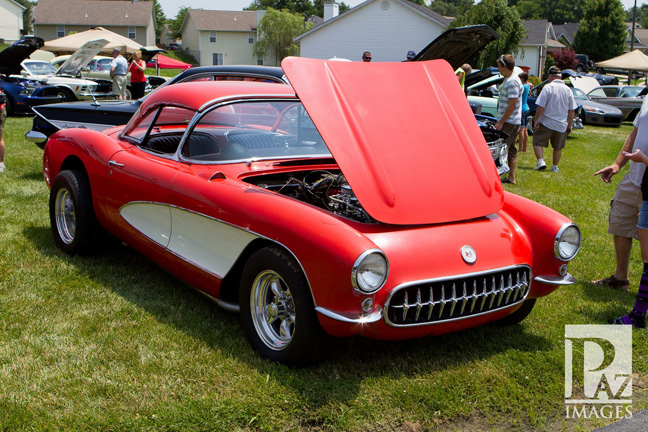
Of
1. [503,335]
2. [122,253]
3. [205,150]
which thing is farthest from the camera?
[122,253]

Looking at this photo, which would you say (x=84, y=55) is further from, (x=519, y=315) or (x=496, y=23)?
(x=496, y=23)

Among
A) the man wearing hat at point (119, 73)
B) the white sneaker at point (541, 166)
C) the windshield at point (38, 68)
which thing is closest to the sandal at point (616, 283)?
the white sneaker at point (541, 166)

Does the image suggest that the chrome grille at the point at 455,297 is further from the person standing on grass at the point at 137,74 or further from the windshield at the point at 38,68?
the windshield at the point at 38,68

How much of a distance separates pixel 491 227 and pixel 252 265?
4.45 feet

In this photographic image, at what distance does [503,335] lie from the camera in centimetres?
398

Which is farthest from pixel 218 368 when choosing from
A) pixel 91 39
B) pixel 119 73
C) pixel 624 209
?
pixel 91 39

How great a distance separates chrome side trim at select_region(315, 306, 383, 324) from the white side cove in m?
0.63

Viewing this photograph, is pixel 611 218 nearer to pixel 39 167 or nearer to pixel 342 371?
pixel 342 371

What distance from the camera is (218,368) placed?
3379 mm

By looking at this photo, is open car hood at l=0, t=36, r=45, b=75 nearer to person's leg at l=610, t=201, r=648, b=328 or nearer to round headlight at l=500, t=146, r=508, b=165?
round headlight at l=500, t=146, r=508, b=165

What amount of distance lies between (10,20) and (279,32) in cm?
2672

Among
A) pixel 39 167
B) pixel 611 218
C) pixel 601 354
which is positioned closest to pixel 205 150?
pixel 601 354

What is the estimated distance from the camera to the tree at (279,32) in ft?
192

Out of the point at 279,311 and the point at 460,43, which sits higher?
the point at 460,43
